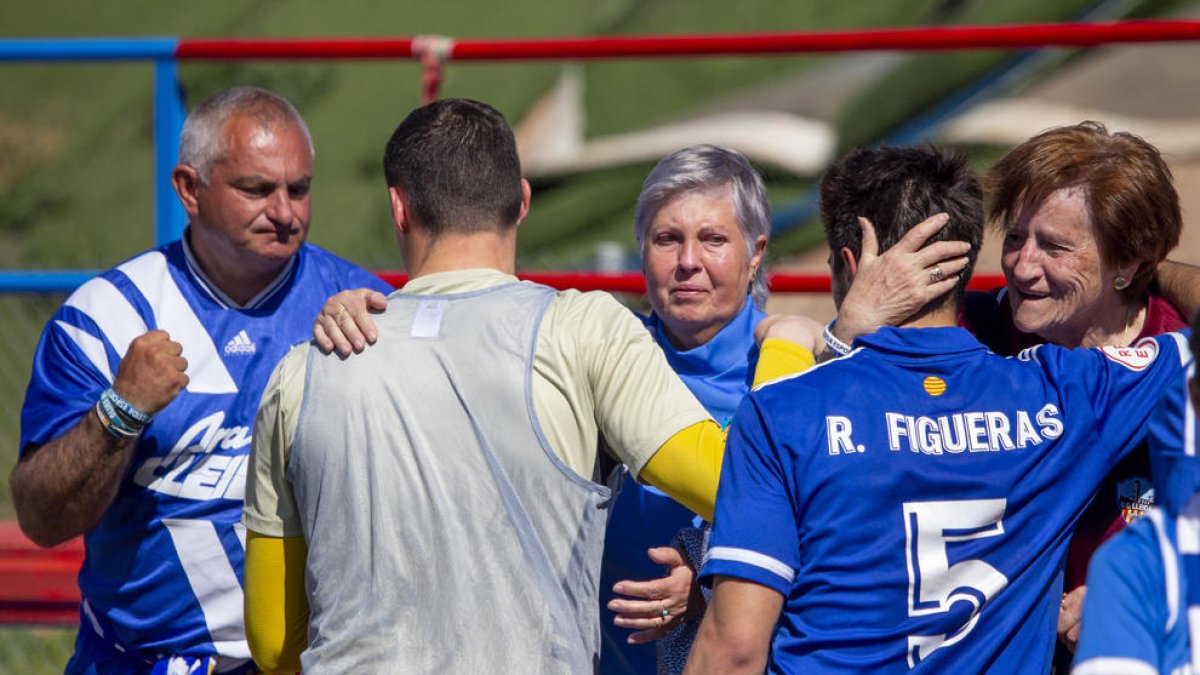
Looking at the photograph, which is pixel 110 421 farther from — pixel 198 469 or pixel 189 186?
pixel 189 186

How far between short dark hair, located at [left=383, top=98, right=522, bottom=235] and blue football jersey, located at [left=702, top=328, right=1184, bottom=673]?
0.57 metres

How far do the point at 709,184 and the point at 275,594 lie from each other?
1165 millimetres

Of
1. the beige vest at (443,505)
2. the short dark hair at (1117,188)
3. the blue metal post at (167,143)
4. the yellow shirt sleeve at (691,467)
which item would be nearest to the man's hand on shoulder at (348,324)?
the beige vest at (443,505)

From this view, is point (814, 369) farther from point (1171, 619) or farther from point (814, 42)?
point (814, 42)

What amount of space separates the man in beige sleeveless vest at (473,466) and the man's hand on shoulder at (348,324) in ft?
0.09

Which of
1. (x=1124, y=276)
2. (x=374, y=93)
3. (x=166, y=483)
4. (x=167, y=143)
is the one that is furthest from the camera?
(x=374, y=93)

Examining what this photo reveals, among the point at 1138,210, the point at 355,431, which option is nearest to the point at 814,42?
the point at 1138,210

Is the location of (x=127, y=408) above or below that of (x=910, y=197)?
below

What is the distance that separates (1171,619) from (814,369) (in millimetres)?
662

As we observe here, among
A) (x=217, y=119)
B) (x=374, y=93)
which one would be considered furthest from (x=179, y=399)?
(x=374, y=93)

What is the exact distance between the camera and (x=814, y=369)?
2.14 metres

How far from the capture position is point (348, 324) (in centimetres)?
223

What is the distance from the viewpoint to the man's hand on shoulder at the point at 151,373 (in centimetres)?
271

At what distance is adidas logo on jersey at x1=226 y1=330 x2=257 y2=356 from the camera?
119 inches
